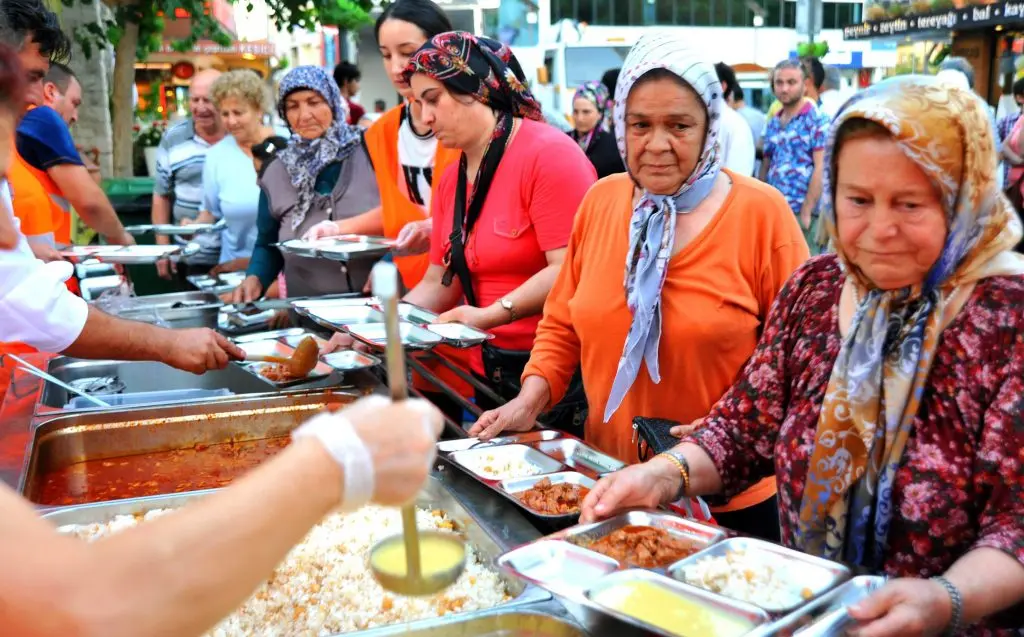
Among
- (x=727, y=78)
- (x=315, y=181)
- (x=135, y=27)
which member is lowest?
(x=315, y=181)

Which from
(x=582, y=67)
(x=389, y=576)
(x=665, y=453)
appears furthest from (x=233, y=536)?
(x=582, y=67)

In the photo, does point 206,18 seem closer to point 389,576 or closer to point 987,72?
point 389,576

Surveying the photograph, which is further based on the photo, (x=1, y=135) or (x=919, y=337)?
(x=919, y=337)

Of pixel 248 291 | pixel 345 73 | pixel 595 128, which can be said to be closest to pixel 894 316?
pixel 248 291

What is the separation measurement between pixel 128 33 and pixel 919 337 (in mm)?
8048

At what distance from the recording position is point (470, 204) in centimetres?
252

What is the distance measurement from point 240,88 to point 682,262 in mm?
3206

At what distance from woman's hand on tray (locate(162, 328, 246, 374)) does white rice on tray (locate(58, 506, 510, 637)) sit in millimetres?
637

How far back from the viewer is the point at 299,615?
57.7 inches

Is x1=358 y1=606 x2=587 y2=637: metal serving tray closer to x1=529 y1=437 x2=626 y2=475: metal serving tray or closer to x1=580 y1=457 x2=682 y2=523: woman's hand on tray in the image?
x1=580 y1=457 x2=682 y2=523: woman's hand on tray

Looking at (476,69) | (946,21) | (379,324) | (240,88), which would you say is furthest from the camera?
(946,21)

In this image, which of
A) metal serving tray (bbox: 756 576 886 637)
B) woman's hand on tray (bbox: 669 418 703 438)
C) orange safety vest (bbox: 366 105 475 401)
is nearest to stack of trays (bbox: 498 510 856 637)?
metal serving tray (bbox: 756 576 886 637)

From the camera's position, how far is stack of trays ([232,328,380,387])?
2504 millimetres

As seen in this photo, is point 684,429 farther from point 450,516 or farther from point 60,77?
point 60,77
